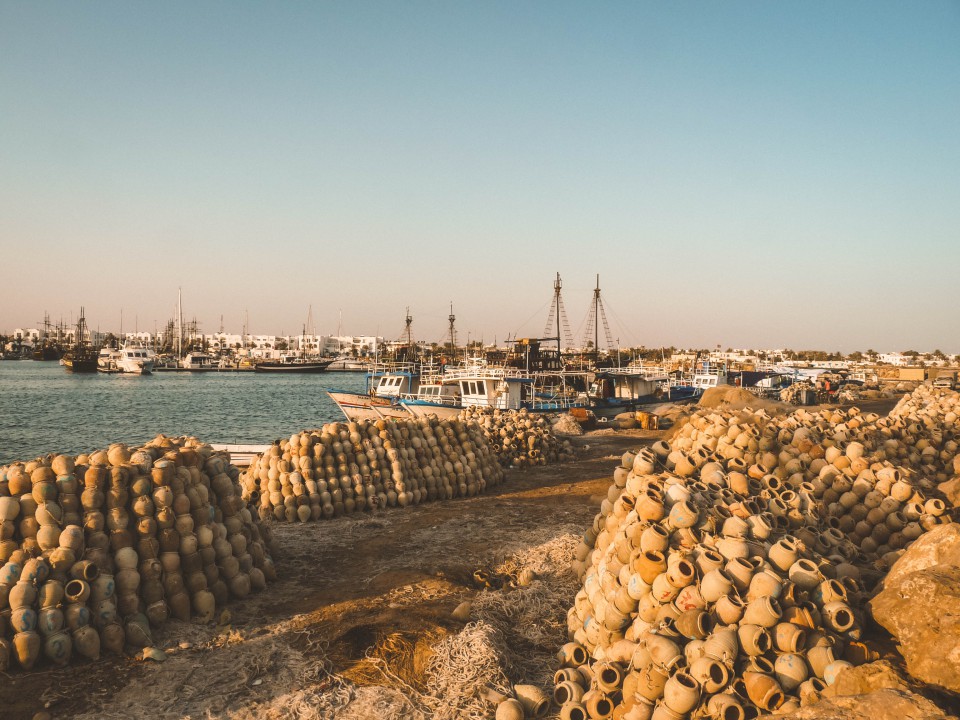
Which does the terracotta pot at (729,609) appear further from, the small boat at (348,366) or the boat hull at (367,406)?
the small boat at (348,366)

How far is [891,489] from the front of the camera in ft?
23.4

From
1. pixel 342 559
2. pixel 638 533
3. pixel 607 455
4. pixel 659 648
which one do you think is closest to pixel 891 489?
pixel 638 533

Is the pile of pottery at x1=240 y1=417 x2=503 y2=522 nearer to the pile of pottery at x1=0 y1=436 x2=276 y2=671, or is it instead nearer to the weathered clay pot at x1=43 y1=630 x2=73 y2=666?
the pile of pottery at x1=0 y1=436 x2=276 y2=671

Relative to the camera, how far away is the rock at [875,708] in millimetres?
3273

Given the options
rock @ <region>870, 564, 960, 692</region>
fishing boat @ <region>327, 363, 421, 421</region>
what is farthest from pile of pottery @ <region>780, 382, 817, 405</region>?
rock @ <region>870, 564, 960, 692</region>

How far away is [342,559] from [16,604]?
419 centimetres

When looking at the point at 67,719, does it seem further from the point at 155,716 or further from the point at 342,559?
the point at 342,559

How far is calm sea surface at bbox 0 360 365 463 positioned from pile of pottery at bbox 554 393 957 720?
32695 mm

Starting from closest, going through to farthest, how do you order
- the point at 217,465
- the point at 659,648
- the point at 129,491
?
1. the point at 659,648
2. the point at 129,491
3. the point at 217,465

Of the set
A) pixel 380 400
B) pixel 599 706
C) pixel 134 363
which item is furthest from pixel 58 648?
pixel 134 363

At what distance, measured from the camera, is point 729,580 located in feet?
15.3

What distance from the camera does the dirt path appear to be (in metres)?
5.25

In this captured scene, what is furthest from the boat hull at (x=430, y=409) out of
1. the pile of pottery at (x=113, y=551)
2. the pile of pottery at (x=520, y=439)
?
the pile of pottery at (x=113, y=551)

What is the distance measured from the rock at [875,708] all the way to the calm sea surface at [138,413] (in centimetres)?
3472
